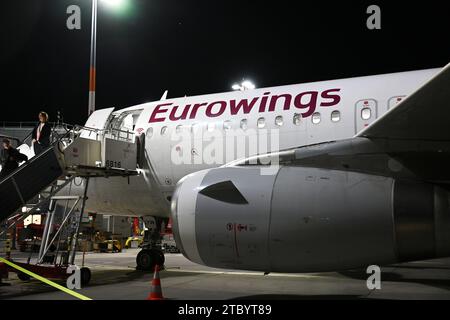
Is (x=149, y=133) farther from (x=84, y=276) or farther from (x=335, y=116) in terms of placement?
(x=335, y=116)

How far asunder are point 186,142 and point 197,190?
4546mm

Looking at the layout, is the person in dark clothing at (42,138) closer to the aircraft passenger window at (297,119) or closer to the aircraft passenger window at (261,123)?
the aircraft passenger window at (261,123)

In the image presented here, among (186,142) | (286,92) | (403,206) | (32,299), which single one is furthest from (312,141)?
(32,299)

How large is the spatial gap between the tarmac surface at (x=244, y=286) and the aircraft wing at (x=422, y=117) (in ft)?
12.6

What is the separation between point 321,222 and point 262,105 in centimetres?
512

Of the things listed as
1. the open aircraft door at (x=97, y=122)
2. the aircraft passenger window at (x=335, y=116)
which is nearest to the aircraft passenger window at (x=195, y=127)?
the open aircraft door at (x=97, y=122)

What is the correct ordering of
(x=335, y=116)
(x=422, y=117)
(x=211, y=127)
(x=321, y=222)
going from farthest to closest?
(x=211, y=127) < (x=335, y=116) < (x=321, y=222) < (x=422, y=117)

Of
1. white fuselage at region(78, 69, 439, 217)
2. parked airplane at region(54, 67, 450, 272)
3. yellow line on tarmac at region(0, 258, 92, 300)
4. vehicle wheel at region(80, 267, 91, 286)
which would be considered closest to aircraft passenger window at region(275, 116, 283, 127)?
white fuselage at region(78, 69, 439, 217)

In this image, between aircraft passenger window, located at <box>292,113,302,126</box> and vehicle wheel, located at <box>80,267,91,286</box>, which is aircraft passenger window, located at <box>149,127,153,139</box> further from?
aircraft passenger window, located at <box>292,113,302,126</box>

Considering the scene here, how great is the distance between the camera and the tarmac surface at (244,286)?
29.8 feet

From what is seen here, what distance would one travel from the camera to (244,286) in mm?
10438

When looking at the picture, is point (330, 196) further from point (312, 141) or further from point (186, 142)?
point (186, 142)

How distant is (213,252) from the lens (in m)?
6.79

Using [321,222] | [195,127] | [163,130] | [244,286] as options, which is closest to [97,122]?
[163,130]
